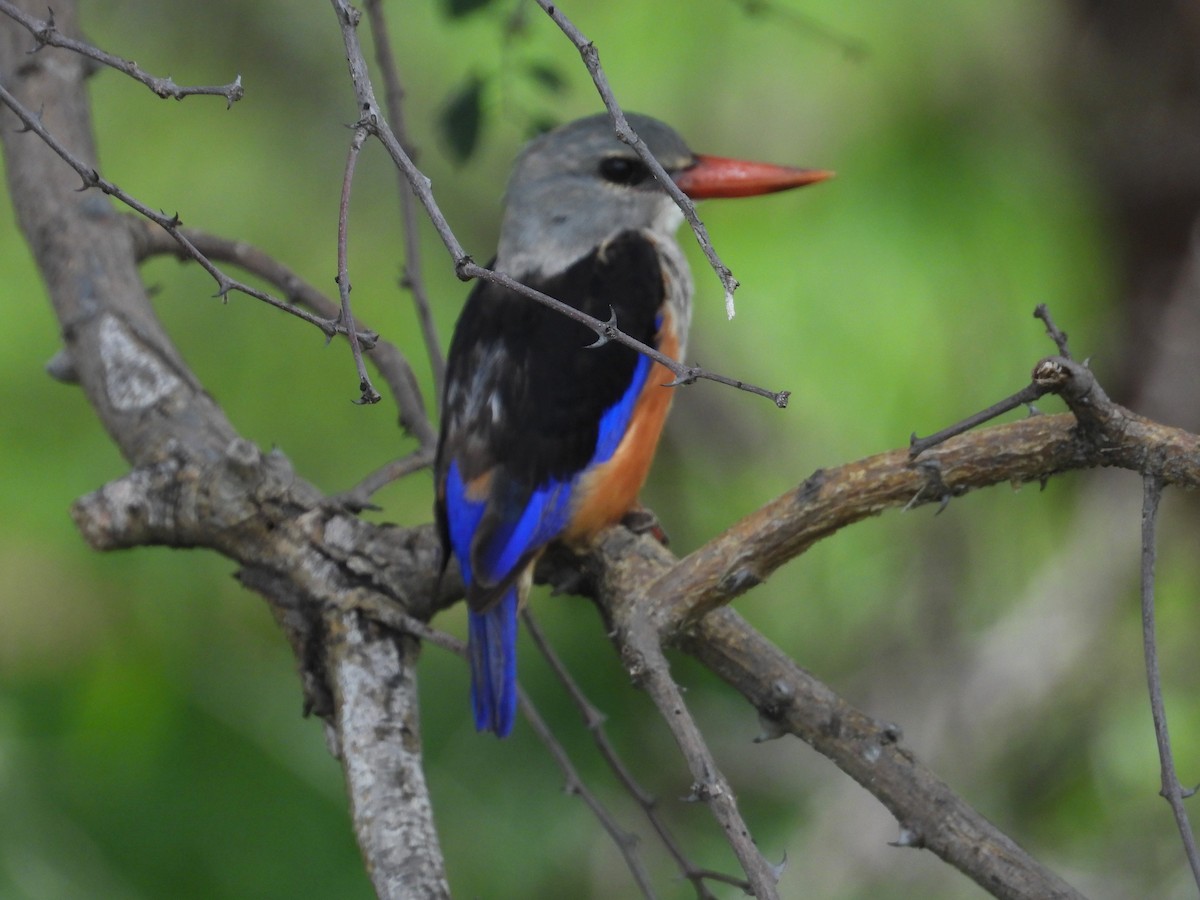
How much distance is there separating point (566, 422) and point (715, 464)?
1706mm

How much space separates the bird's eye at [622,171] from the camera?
111 inches

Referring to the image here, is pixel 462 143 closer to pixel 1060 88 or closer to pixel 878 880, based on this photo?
pixel 878 880

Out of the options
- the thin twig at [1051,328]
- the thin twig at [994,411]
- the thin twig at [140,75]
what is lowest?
the thin twig at [994,411]

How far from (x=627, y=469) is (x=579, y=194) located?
675mm

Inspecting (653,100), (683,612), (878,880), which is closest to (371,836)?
(683,612)

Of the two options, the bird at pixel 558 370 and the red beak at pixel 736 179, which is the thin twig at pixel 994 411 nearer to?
the bird at pixel 558 370

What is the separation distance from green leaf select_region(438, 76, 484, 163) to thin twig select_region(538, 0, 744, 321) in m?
1.32

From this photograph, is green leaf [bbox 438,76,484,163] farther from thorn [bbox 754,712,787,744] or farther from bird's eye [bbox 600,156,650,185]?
thorn [bbox 754,712,787,744]

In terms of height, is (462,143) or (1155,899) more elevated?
(462,143)

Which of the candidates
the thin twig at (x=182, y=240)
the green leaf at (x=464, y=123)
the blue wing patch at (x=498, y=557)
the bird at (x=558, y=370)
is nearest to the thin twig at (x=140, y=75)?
the thin twig at (x=182, y=240)

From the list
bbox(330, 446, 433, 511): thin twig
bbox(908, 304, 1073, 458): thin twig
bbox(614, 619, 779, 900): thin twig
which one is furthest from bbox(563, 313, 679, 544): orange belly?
bbox(908, 304, 1073, 458): thin twig

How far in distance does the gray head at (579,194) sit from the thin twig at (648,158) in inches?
57.0

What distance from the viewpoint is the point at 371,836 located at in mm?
1716

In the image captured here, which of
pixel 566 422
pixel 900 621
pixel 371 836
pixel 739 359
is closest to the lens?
pixel 371 836
